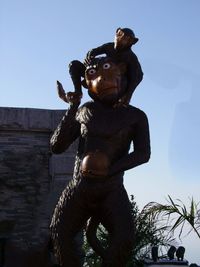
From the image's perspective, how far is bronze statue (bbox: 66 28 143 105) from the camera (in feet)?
8.98

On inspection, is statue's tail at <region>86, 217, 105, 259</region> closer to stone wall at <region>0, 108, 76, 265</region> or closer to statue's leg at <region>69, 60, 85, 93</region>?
statue's leg at <region>69, 60, 85, 93</region>

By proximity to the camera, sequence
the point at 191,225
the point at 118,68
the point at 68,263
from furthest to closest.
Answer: the point at 191,225
the point at 118,68
the point at 68,263

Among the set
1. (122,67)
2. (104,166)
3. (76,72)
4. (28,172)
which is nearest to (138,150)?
(104,166)

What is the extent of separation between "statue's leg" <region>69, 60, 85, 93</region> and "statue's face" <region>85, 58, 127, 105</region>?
112 millimetres

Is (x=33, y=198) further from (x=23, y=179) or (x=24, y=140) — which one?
(x=24, y=140)

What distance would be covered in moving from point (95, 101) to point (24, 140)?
252 centimetres

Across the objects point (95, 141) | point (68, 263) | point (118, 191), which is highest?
point (95, 141)

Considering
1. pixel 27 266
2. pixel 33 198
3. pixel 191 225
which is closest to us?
pixel 27 266

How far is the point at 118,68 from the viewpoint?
8.86 ft

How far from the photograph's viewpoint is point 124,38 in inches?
108

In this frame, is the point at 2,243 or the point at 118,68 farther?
the point at 2,243

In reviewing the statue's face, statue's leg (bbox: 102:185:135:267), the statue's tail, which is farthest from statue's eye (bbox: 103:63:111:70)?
the statue's tail

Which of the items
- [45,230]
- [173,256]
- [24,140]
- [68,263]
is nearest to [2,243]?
[45,230]

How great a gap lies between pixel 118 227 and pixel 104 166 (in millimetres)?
291
